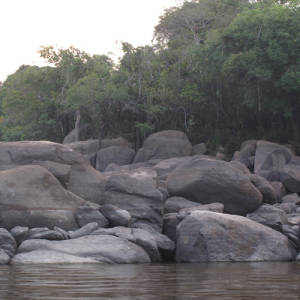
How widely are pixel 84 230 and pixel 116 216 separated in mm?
1119

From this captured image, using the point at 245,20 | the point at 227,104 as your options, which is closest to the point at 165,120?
the point at 227,104

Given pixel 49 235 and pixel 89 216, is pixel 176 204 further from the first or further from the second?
pixel 49 235

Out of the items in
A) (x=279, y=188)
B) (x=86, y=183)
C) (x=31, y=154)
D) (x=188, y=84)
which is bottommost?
(x=279, y=188)

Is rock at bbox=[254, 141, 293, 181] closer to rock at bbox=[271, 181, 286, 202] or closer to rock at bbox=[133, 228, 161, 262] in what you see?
rock at bbox=[271, 181, 286, 202]

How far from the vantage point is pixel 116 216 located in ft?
42.2

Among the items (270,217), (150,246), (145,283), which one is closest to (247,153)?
(270,217)

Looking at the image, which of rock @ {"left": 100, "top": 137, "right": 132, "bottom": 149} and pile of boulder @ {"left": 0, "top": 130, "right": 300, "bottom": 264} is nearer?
pile of boulder @ {"left": 0, "top": 130, "right": 300, "bottom": 264}

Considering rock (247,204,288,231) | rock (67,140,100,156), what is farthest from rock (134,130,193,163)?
rock (247,204,288,231)

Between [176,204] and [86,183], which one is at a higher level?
[86,183]

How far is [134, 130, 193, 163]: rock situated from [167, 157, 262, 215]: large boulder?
48.6 feet

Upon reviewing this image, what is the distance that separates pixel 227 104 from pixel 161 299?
1132 inches

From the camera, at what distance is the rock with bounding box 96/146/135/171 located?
107ft

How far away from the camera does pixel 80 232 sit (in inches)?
468

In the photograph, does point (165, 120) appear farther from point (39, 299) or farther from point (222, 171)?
point (39, 299)
